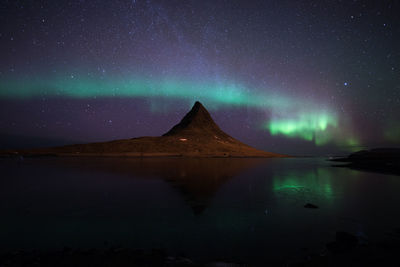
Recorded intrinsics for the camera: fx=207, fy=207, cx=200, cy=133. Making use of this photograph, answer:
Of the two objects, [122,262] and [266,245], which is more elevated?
[122,262]

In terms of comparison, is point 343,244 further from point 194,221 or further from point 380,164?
point 380,164

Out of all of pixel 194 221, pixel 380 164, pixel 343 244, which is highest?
pixel 343 244

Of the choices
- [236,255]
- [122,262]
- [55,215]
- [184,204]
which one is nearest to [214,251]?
[236,255]

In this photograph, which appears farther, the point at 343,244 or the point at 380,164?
the point at 380,164

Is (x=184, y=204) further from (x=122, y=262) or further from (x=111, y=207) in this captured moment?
(x=122, y=262)

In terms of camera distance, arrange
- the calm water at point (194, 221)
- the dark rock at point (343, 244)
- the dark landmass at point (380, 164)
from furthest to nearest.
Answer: the dark landmass at point (380, 164) < the calm water at point (194, 221) < the dark rock at point (343, 244)

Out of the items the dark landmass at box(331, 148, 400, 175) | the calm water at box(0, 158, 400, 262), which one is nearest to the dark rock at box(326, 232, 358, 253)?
the calm water at box(0, 158, 400, 262)

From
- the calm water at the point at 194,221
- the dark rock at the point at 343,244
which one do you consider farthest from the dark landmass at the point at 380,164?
the dark rock at the point at 343,244

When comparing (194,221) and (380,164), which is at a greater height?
(194,221)

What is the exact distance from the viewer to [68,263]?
8523 mm

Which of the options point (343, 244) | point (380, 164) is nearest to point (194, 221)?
point (343, 244)

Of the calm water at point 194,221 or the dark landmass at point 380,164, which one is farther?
the dark landmass at point 380,164

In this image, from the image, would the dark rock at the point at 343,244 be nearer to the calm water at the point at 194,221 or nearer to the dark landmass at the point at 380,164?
the calm water at the point at 194,221

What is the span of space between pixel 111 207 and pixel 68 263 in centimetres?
1165
